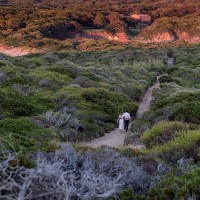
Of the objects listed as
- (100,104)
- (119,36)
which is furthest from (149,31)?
(100,104)

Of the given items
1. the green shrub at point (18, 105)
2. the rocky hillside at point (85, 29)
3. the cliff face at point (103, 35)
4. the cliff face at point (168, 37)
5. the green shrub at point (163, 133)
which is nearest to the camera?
the green shrub at point (163, 133)

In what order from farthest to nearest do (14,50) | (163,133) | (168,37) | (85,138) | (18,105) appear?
(168,37)
(14,50)
(18,105)
(85,138)
(163,133)

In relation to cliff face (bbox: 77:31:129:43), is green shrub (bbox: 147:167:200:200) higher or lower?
higher

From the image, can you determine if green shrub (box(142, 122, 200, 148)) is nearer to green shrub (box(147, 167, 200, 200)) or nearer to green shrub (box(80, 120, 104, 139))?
green shrub (box(147, 167, 200, 200))

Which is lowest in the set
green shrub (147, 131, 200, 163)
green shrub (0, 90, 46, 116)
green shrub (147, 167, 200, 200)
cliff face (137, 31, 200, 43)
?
cliff face (137, 31, 200, 43)

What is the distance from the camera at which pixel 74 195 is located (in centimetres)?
457

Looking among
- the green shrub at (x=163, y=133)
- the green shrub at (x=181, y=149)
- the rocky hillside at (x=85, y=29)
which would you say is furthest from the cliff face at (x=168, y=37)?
the green shrub at (x=181, y=149)

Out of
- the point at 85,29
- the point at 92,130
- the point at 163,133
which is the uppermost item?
the point at 163,133

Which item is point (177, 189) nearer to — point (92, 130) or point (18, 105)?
point (92, 130)

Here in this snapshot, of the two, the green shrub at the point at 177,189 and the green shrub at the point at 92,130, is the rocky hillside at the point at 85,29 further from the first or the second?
the green shrub at the point at 177,189


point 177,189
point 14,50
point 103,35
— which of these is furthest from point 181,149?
point 103,35

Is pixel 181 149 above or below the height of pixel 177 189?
below

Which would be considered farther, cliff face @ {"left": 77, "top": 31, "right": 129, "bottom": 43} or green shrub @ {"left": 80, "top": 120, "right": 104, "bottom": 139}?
cliff face @ {"left": 77, "top": 31, "right": 129, "bottom": 43}

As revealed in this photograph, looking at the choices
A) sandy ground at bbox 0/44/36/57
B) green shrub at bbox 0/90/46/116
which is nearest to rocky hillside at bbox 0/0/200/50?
sandy ground at bbox 0/44/36/57
